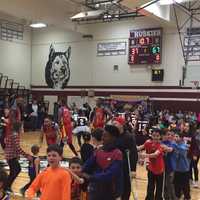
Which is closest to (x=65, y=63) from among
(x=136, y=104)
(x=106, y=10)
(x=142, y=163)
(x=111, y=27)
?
(x=111, y=27)

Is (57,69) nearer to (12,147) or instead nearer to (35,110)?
(35,110)

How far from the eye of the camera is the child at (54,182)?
12.8ft

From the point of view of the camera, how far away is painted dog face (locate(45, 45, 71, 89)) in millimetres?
24031

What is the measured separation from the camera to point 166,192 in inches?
261

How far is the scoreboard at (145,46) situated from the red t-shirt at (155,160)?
1470 cm

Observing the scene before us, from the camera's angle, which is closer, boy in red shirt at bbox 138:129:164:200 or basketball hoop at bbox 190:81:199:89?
boy in red shirt at bbox 138:129:164:200

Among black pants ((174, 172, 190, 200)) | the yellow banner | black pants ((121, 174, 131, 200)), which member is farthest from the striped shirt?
the yellow banner

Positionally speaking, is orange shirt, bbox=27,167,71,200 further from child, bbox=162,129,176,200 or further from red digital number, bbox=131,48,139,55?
red digital number, bbox=131,48,139,55

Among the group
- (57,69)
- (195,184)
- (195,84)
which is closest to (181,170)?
(195,184)

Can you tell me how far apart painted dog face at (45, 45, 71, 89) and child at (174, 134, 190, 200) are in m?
17.5

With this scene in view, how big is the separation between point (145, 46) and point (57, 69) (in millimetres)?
6024

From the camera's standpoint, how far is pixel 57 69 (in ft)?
79.1

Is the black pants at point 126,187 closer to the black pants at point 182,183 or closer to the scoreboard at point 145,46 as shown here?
the black pants at point 182,183

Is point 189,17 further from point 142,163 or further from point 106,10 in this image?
point 142,163
